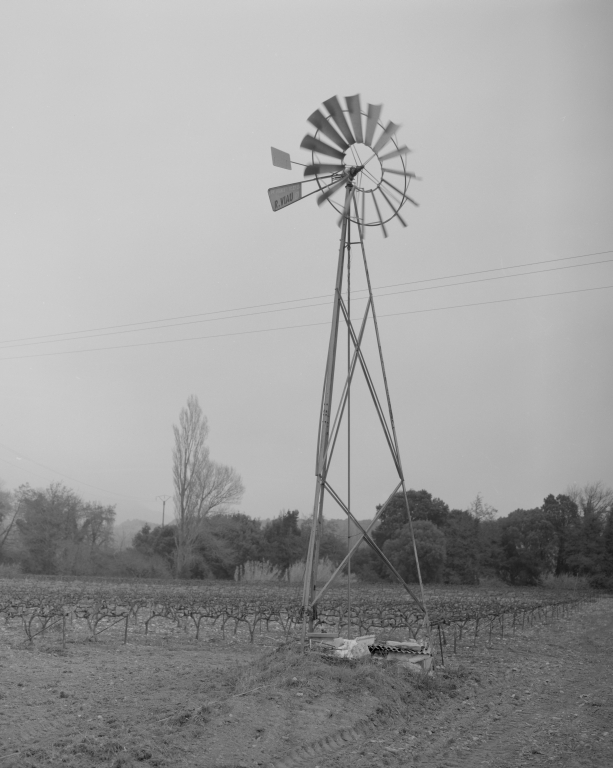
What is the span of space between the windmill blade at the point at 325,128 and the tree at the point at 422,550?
3579 cm

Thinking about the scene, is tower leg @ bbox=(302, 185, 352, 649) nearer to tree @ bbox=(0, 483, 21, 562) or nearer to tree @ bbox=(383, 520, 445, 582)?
tree @ bbox=(383, 520, 445, 582)

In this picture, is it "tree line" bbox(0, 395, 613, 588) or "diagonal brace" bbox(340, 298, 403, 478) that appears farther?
"tree line" bbox(0, 395, 613, 588)

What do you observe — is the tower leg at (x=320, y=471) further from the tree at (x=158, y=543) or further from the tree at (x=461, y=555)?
the tree at (x=461, y=555)

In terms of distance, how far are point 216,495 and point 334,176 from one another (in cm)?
3597

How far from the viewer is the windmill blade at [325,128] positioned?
1095 cm

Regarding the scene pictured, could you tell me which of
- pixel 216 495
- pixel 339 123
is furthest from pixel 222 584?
pixel 339 123

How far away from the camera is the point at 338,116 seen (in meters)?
11.1

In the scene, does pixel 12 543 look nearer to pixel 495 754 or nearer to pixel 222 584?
pixel 222 584

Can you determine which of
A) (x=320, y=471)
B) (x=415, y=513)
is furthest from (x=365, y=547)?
(x=320, y=471)

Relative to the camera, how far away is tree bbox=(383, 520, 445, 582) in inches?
1758

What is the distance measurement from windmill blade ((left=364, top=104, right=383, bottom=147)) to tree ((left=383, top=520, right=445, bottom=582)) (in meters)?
35.8

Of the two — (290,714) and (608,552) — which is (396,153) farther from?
(608,552)

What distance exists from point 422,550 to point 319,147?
38.0 m

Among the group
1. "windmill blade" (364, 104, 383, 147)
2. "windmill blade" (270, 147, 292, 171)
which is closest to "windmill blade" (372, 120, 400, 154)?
"windmill blade" (364, 104, 383, 147)
